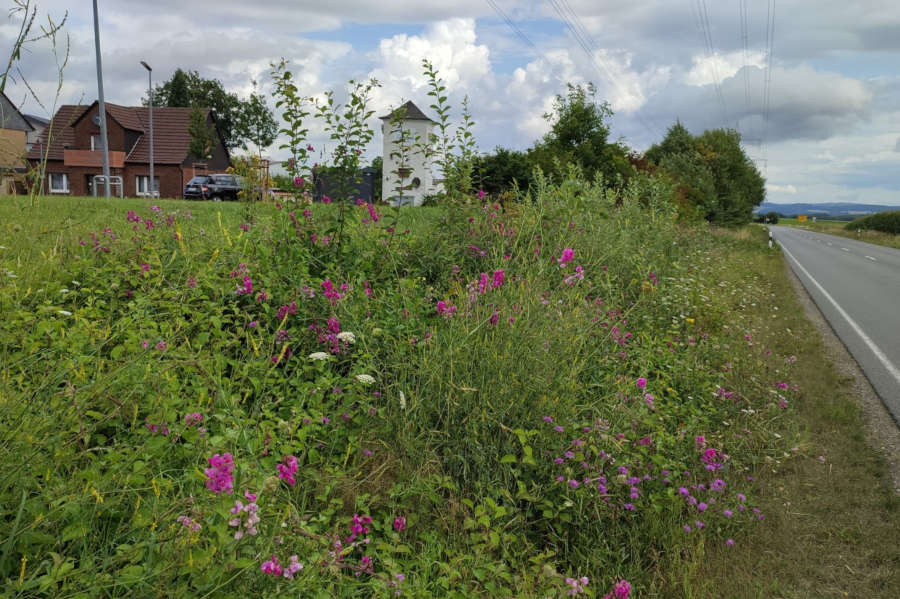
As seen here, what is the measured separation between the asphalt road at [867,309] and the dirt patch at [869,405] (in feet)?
0.30

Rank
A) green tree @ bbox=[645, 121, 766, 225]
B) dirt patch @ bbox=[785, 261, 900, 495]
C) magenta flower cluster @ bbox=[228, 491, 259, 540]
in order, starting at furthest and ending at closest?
green tree @ bbox=[645, 121, 766, 225] < dirt patch @ bbox=[785, 261, 900, 495] < magenta flower cluster @ bbox=[228, 491, 259, 540]

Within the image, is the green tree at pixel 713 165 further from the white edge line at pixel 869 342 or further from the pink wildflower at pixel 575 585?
the pink wildflower at pixel 575 585

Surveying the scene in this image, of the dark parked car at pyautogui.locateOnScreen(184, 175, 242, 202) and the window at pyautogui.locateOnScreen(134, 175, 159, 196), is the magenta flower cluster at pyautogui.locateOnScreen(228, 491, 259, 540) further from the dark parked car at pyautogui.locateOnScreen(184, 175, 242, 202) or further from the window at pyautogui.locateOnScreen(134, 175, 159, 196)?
the window at pyautogui.locateOnScreen(134, 175, 159, 196)

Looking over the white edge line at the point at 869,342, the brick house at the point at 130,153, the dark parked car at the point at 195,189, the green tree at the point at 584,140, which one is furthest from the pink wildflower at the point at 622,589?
the brick house at the point at 130,153

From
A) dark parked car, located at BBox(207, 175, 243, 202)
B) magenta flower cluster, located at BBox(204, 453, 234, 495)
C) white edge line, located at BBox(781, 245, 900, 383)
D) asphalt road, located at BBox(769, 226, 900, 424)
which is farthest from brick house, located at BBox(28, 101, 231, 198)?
magenta flower cluster, located at BBox(204, 453, 234, 495)

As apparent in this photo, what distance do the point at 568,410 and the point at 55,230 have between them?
473 centimetres

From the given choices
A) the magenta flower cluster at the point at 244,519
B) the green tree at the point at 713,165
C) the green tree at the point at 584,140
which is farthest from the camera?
the green tree at the point at 713,165

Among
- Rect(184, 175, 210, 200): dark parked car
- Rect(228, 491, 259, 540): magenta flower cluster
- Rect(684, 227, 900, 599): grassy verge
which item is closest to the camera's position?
Rect(228, 491, 259, 540): magenta flower cluster

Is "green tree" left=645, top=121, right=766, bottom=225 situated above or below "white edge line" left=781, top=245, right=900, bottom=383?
Result: above

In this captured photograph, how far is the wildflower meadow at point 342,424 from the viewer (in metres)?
2.18

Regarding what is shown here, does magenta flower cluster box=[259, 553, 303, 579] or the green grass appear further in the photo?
the green grass

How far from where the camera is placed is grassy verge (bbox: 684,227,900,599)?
10.2ft

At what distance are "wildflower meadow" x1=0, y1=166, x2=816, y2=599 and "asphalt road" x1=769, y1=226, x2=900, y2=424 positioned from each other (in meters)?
2.08

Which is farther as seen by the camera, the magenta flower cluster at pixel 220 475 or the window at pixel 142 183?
the window at pixel 142 183
